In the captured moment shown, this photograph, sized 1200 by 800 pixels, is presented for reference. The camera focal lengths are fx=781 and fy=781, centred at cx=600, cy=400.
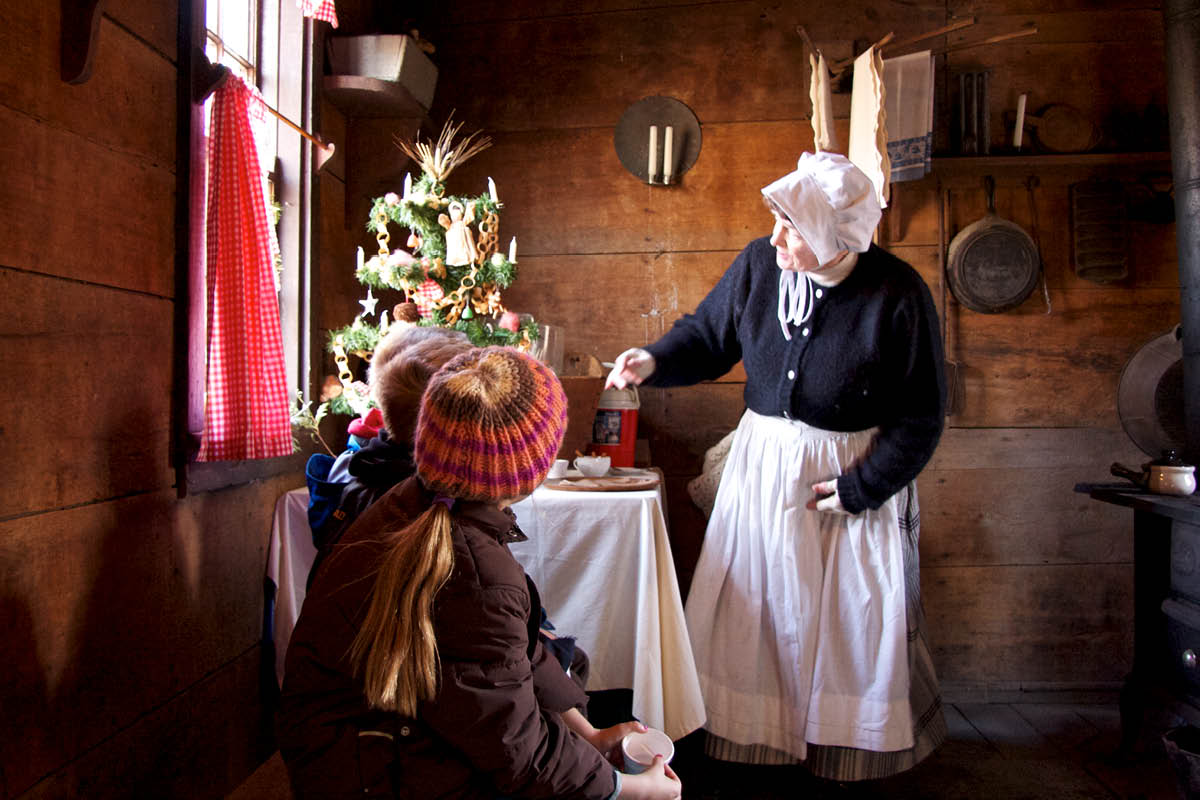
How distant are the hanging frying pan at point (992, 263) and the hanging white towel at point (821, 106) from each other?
61 centimetres

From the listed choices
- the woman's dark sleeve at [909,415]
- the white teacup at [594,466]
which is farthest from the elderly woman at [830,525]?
the white teacup at [594,466]

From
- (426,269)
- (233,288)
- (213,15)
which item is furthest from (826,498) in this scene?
(213,15)

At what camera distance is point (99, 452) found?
4.63ft

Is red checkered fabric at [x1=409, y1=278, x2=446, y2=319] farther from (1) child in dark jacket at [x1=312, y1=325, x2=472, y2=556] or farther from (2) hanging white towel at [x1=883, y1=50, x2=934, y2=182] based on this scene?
(2) hanging white towel at [x1=883, y1=50, x2=934, y2=182]

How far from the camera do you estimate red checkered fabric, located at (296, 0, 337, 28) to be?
205cm

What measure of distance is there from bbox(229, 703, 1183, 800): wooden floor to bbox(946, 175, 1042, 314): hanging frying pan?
142 centimetres

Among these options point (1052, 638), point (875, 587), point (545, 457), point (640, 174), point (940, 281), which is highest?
point (640, 174)

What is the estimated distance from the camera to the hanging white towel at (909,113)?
8.58 ft

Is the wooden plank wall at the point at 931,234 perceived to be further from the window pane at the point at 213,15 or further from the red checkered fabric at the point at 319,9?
the window pane at the point at 213,15

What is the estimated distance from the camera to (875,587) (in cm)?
193

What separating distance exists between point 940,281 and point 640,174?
1164 millimetres

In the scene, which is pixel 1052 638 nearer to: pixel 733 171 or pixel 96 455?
pixel 733 171

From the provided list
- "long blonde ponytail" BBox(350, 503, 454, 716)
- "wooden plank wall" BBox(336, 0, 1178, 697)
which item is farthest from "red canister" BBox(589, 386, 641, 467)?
"long blonde ponytail" BBox(350, 503, 454, 716)

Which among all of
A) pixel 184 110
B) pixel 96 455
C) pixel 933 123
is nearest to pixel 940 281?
pixel 933 123
